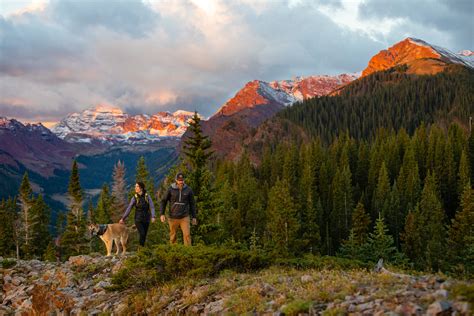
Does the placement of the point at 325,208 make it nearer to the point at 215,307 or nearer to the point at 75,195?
the point at 75,195

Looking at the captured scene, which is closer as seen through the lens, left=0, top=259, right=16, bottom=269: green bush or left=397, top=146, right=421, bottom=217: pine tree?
left=0, top=259, right=16, bottom=269: green bush

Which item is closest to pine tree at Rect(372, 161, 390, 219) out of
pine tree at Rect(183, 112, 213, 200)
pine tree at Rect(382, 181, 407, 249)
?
pine tree at Rect(382, 181, 407, 249)

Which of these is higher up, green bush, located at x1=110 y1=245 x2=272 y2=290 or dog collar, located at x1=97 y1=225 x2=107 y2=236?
dog collar, located at x1=97 y1=225 x2=107 y2=236

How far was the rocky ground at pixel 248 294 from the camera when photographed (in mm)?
6902

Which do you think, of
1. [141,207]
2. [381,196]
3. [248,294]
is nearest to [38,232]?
[141,207]

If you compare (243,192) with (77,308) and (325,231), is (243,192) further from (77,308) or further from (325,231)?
(77,308)

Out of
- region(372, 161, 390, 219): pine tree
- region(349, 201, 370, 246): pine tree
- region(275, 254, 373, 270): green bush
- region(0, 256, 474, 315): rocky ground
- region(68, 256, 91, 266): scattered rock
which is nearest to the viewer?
region(0, 256, 474, 315): rocky ground

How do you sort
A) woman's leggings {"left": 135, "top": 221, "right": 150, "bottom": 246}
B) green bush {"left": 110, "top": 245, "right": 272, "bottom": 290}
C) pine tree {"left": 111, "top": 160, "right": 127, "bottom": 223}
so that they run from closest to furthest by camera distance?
green bush {"left": 110, "top": 245, "right": 272, "bottom": 290} → woman's leggings {"left": 135, "top": 221, "right": 150, "bottom": 246} → pine tree {"left": 111, "top": 160, "right": 127, "bottom": 223}

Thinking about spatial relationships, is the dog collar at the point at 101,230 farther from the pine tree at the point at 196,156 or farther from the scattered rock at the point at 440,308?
the scattered rock at the point at 440,308

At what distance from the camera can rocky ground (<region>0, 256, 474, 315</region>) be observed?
6.90 metres

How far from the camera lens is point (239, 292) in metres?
9.88

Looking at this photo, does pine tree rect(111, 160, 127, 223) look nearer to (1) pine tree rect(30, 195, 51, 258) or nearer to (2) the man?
(1) pine tree rect(30, 195, 51, 258)

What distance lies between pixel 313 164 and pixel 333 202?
17535mm

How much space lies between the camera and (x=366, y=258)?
44156 millimetres
